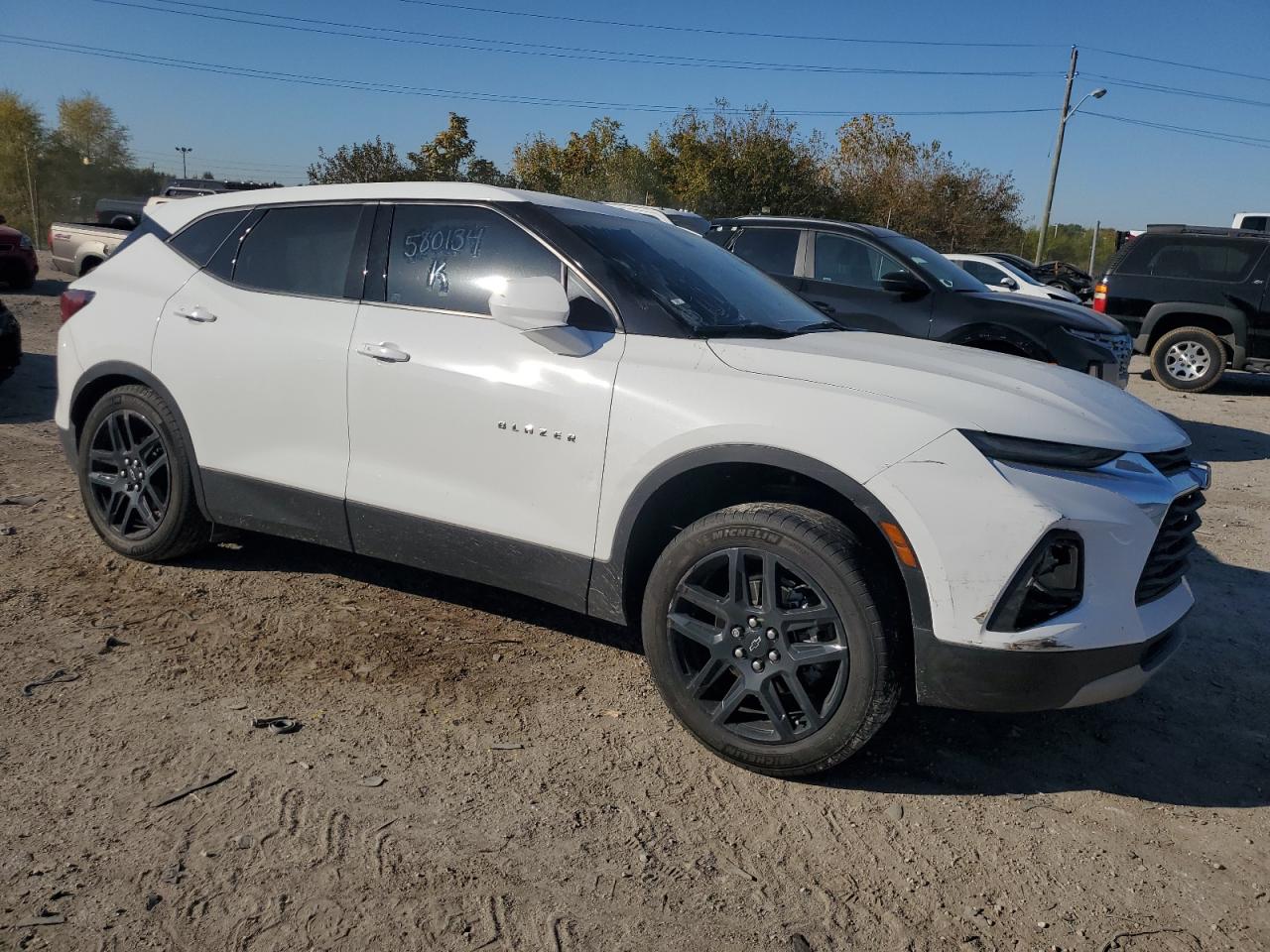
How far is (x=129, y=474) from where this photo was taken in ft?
15.2

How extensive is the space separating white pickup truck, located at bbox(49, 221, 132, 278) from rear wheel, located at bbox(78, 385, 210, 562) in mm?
10833

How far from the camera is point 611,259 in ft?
11.9

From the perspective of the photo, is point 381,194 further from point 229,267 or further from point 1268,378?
point 1268,378

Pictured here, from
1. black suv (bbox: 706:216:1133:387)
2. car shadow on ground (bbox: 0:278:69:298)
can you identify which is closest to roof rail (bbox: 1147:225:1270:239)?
black suv (bbox: 706:216:1133:387)

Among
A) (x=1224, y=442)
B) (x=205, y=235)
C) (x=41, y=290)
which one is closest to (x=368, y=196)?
(x=205, y=235)

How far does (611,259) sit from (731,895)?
Answer: 2.16 metres

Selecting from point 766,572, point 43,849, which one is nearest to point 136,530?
point 43,849

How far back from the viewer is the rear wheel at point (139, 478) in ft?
14.6

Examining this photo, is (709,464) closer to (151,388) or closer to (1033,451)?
(1033,451)

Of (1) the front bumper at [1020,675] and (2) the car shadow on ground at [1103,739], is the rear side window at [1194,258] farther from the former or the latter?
(1) the front bumper at [1020,675]

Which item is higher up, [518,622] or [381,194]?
[381,194]

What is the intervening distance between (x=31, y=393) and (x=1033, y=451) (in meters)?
9.02

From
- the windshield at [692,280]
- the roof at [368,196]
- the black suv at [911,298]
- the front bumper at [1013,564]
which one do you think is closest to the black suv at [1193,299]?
the black suv at [911,298]

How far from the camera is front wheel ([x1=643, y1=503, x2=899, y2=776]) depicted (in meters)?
2.92
